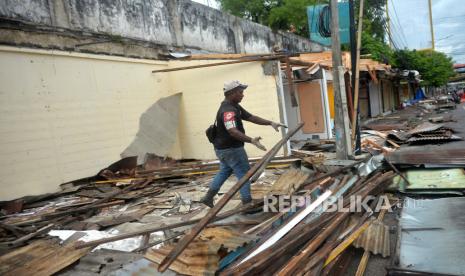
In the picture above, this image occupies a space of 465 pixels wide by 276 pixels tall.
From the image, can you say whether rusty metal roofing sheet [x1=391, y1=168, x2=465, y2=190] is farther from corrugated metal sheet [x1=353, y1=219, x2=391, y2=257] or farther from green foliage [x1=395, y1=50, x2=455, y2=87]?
green foliage [x1=395, y1=50, x2=455, y2=87]

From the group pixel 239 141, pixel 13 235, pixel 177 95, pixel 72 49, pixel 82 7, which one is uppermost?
pixel 82 7

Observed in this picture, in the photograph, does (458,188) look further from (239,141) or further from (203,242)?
(203,242)

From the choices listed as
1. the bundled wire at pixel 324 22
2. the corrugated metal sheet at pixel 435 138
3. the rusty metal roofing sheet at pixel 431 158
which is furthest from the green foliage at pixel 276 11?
the rusty metal roofing sheet at pixel 431 158

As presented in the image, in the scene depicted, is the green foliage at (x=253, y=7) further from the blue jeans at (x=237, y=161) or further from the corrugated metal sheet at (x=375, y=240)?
the corrugated metal sheet at (x=375, y=240)

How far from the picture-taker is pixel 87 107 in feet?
26.0

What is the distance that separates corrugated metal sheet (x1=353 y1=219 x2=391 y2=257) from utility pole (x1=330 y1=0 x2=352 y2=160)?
3689 millimetres

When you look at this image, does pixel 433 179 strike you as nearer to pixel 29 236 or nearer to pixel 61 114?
pixel 29 236

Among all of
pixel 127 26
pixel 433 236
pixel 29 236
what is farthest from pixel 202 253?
pixel 127 26

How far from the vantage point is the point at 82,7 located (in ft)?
26.6

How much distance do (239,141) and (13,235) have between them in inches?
121

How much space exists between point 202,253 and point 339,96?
18.2 feet

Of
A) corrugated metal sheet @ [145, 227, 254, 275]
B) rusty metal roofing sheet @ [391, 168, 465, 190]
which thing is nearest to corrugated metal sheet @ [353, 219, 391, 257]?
corrugated metal sheet @ [145, 227, 254, 275]

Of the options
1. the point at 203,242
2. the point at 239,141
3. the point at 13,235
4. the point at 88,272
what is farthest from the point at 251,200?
the point at 13,235

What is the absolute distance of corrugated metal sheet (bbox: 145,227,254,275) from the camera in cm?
319
